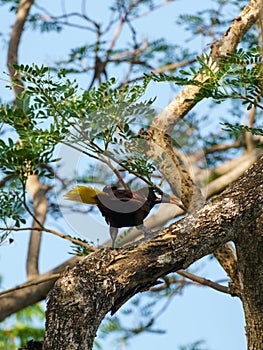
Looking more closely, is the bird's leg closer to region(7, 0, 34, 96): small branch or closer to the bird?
the bird

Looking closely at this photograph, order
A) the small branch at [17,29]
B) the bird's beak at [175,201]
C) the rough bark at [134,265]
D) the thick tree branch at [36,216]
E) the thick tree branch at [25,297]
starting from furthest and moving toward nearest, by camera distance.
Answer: the small branch at [17,29] → the thick tree branch at [36,216] → the thick tree branch at [25,297] → the bird's beak at [175,201] → the rough bark at [134,265]

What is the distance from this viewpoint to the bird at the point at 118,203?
1307 mm

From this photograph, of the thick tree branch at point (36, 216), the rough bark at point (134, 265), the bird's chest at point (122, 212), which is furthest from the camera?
the thick tree branch at point (36, 216)

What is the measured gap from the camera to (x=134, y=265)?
4.00 ft

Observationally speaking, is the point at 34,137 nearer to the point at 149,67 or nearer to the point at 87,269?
the point at 87,269

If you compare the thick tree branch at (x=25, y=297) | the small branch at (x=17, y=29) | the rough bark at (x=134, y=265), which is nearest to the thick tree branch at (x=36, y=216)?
the thick tree branch at (x=25, y=297)

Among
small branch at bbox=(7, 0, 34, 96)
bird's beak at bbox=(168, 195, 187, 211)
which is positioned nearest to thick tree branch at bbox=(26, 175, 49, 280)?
small branch at bbox=(7, 0, 34, 96)

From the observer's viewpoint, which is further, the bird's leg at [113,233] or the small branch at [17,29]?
the small branch at [17,29]

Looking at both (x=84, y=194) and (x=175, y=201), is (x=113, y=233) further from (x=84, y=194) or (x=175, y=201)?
(x=175, y=201)

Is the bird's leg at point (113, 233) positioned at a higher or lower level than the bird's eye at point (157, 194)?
lower

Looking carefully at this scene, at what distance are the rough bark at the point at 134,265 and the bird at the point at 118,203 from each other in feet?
0.23

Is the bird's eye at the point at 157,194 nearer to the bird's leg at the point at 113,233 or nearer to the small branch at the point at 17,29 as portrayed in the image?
the bird's leg at the point at 113,233

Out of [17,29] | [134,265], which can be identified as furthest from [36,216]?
[134,265]

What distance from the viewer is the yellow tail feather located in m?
1.33
